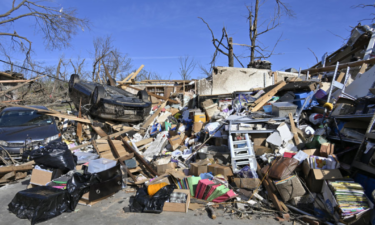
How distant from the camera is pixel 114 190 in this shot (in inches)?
185

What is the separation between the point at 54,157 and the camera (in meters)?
5.00

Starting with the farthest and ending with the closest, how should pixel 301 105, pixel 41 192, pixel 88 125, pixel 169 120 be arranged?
pixel 169 120 → pixel 88 125 → pixel 301 105 → pixel 41 192

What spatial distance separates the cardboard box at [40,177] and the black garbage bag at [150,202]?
195 cm

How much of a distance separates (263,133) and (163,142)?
2.97 metres

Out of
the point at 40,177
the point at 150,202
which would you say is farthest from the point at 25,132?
the point at 150,202

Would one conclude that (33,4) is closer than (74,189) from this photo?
No

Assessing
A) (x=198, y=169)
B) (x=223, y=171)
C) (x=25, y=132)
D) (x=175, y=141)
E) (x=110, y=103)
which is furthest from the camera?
(x=110, y=103)

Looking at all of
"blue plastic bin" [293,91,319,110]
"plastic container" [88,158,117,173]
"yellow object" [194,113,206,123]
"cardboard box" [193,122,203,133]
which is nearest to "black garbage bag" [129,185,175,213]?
"plastic container" [88,158,117,173]

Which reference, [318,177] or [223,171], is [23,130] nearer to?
[223,171]

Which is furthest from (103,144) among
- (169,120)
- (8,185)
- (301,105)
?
(301,105)

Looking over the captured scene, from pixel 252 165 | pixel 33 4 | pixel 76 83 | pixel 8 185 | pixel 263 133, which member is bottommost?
pixel 8 185

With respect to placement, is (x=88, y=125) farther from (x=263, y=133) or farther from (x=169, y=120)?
(x=263, y=133)

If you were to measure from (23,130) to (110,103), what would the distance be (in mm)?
2538

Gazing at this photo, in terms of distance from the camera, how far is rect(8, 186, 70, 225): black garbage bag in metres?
3.64
